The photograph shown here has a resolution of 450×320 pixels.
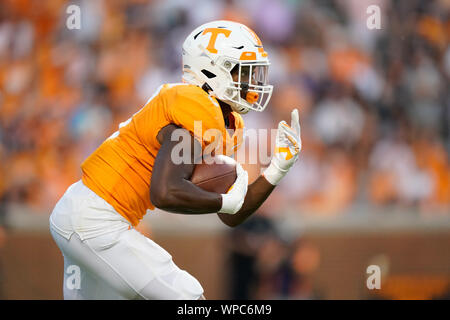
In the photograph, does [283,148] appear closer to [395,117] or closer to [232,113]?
[232,113]

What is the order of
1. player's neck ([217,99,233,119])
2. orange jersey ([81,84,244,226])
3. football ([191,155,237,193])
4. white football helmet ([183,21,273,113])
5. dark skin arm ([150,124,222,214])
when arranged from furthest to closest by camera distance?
player's neck ([217,99,233,119]) → white football helmet ([183,21,273,113]) → football ([191,155,237,193]) → orange jersey ([81,84,244,226]) → dark skin arm ([150,124,222,214])

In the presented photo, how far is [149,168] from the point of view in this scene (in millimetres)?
2748

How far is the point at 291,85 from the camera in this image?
552cm

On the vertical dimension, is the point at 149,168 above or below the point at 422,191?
above

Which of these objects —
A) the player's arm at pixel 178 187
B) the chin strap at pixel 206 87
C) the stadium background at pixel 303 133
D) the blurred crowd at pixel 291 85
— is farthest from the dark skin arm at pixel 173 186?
the blurred crowd at pixel 291 85

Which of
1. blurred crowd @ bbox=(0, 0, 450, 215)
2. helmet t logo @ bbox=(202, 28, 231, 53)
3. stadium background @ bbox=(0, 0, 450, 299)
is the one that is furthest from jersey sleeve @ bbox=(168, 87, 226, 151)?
blurred crowd @ bbox=(0, 0, 450, 215)

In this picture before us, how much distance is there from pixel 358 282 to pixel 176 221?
56.3 inches

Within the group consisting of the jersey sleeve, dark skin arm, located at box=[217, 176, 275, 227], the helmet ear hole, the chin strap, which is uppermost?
the helmet ear hole

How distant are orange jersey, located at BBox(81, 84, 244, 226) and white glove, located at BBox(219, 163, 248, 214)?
0.19m

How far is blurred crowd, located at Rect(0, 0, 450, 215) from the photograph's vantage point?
5180 millimetres

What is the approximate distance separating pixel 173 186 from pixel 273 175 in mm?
687

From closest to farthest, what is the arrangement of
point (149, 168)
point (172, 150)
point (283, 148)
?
point (172, 150)
point (149, 168)
point (283, 148)

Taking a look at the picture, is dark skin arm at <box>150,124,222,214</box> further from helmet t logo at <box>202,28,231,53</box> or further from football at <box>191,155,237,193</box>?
helmet t logo at <box>202,28,231,53</box>
